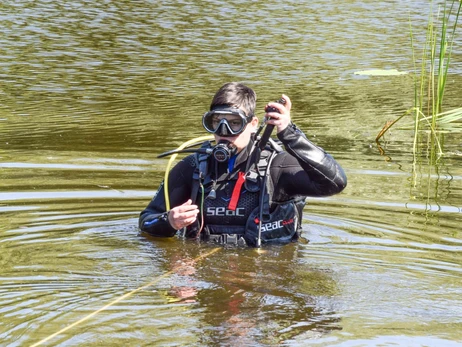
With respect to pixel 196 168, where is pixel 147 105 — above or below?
below

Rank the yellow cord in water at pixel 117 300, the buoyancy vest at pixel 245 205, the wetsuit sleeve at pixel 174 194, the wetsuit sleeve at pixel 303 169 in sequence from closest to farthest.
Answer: the yellow cord in water at pixel 117 300 → the wetsuit sleeve at pixel 303 169 → the buoyancy vest at pixel 245 205 → the wetsuit sleeve at pixel 174 194

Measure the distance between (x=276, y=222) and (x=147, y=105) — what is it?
5.20 meters

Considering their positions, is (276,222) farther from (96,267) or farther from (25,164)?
(25,164)

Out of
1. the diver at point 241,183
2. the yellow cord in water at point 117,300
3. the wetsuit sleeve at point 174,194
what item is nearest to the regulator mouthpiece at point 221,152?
the diver at point 241,183

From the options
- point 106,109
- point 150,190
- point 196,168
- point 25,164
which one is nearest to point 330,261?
point 196,168

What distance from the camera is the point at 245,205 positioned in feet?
16.6

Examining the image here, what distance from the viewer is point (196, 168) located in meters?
5.10

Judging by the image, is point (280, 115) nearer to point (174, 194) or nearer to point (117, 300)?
point (174, 194)

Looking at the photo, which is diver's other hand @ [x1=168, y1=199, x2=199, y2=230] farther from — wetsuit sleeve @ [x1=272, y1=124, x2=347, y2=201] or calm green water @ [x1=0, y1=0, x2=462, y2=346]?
wetsuit sleeve @ [x1=272, y1=124, x2=347, y2=201]

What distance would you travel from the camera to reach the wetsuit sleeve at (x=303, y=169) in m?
4.73

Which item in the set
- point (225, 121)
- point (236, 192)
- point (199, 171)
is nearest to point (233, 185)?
point (236, 192)

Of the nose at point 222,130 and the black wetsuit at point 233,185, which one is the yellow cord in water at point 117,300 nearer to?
the black wetsuit at point 233,185

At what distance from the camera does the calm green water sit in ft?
12.5

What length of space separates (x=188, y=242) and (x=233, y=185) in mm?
450
